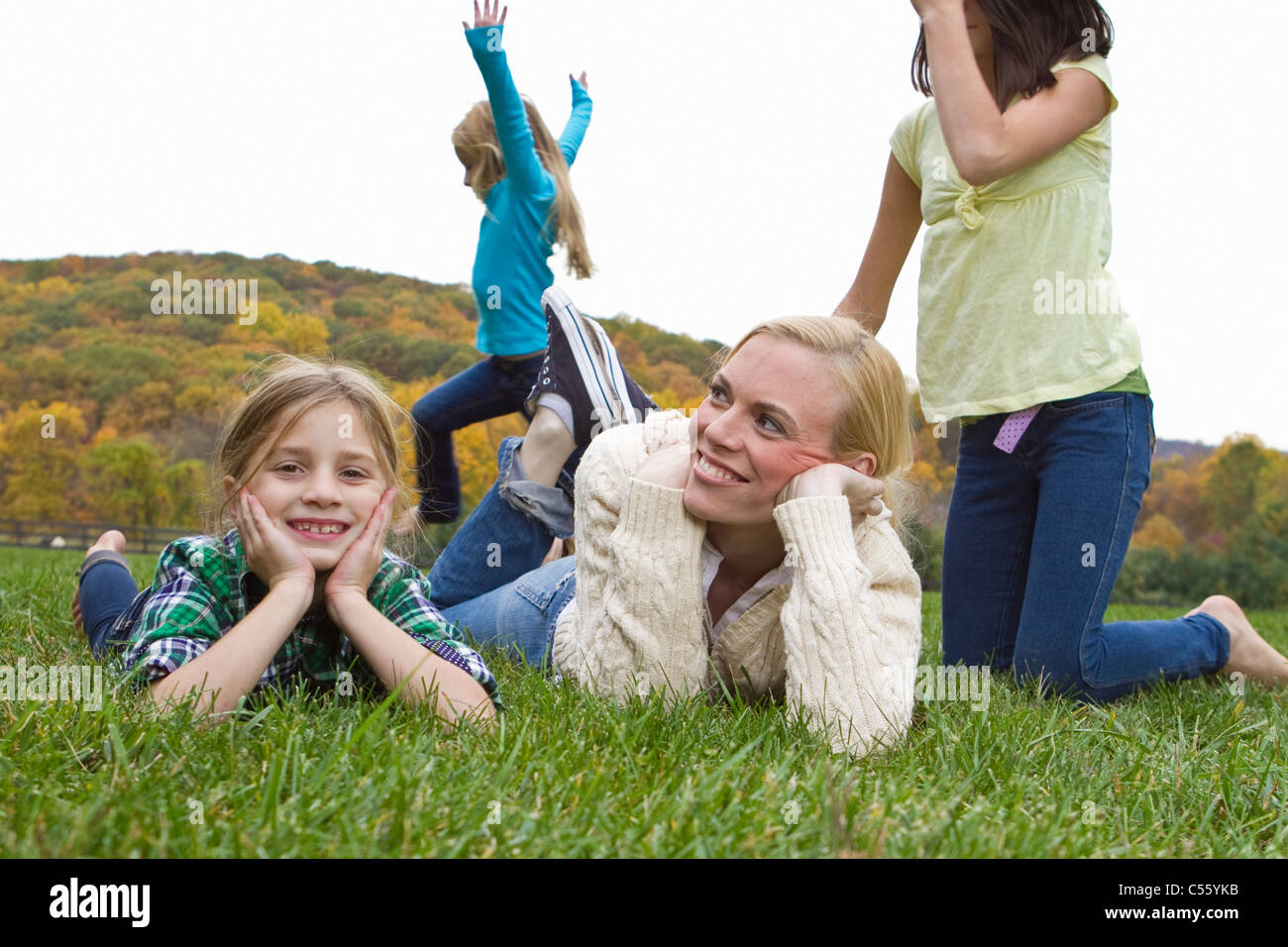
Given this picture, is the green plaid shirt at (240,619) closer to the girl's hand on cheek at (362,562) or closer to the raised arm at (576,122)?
the girl's hand on cheek at (362,562)

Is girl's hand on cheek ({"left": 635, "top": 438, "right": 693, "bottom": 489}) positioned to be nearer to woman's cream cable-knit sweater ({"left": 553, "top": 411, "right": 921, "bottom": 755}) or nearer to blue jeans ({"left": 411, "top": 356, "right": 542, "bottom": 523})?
woman's cream cable-knit sweater ({"left": 553, "top": 411, "right": 921, "bottom": 755})

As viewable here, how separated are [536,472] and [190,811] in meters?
2.25

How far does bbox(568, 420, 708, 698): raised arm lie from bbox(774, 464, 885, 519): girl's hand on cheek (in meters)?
0.25

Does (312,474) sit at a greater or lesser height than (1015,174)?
lesser

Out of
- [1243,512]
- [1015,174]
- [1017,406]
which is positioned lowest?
[1243,512]

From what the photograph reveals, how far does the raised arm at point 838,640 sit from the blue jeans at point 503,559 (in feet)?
3.49

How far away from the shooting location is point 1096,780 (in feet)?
6.33

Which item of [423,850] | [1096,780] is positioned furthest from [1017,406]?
[423,850]

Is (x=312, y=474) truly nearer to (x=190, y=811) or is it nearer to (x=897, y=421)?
(x=190, y=811)

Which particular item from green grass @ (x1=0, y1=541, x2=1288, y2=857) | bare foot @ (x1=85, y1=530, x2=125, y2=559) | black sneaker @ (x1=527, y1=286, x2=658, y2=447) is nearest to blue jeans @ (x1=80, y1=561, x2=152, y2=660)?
bare foot @ (x1=85, y1=530, x2=125, y2=559)

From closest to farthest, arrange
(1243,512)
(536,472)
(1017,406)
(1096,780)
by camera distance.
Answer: (1096,780) → (1017,406) → (536,472) → (1243,512)

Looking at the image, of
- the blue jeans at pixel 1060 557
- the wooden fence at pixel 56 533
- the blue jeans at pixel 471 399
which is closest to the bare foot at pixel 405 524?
the blue jeans at pixel 1060 557

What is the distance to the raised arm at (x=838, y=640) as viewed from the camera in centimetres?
218

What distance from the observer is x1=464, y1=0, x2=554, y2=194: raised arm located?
481 cm
